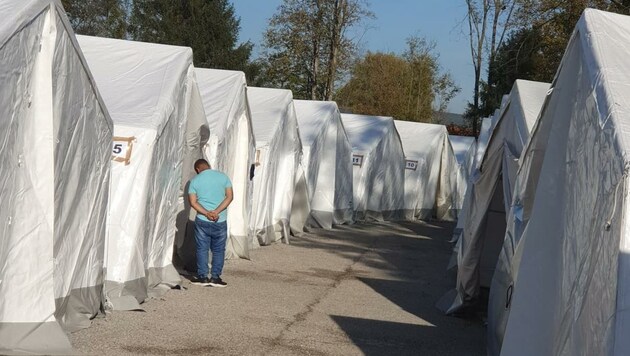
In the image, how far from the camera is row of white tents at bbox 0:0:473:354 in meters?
8.89

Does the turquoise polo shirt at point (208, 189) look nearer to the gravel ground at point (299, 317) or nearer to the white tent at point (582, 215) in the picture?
the gravel ground at point (299, 317)

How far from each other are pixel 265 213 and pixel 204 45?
38275 mm

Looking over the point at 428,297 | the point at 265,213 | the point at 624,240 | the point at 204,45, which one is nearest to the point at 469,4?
the point at 204,45

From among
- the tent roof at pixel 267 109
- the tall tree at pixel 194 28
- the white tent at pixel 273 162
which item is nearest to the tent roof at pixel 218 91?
the white tent at pixel 273 162

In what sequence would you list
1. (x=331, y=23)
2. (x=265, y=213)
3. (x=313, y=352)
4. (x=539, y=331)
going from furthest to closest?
(x=331, y=23) → (x=265, y=213) → (x=313, y=352) → (x=539, y=331)

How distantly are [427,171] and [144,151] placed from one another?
27506mm

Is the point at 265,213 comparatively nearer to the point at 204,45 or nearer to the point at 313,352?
the point at 313,352

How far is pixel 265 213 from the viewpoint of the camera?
2202 cm

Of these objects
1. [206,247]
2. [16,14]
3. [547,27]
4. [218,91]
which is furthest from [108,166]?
[547,27]

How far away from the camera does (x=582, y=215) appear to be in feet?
22.8

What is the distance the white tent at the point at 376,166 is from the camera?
33.4m

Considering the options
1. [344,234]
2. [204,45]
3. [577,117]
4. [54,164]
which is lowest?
[344,234]

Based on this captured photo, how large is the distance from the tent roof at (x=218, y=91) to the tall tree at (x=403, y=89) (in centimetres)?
4528

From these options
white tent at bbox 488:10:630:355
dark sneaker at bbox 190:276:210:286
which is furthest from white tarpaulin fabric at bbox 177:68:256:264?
white tent at bbox 488:10:630:355
